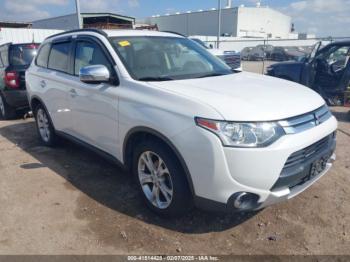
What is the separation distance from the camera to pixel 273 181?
8.68ft

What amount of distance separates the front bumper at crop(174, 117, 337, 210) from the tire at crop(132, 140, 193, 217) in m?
0.20

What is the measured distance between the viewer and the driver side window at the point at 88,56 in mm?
3774

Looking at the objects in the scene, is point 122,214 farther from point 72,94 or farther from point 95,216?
point 72,94

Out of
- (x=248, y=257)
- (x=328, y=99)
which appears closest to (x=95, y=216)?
(x=248, y=257)

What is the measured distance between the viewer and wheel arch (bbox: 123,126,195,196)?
283cm

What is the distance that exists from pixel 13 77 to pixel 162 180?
536 centimetres

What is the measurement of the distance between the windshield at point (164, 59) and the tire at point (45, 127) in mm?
2201

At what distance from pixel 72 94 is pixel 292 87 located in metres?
2.69

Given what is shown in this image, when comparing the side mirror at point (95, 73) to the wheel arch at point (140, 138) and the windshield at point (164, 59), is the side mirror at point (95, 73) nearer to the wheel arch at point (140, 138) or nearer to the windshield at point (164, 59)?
the windshield at point (164, 59)

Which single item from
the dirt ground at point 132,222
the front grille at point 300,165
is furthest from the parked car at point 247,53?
the front grille at point 300,165

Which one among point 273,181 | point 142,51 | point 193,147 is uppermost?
point 142,51

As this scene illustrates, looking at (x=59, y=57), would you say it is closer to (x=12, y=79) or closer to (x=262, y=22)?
(x=12, y=79)

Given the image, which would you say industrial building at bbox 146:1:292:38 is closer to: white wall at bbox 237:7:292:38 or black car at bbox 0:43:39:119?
white wall at bbox 237:7:292:38

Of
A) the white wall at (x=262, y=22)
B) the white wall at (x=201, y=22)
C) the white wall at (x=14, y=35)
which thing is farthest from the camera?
the white wall at (x=262, y=22)
